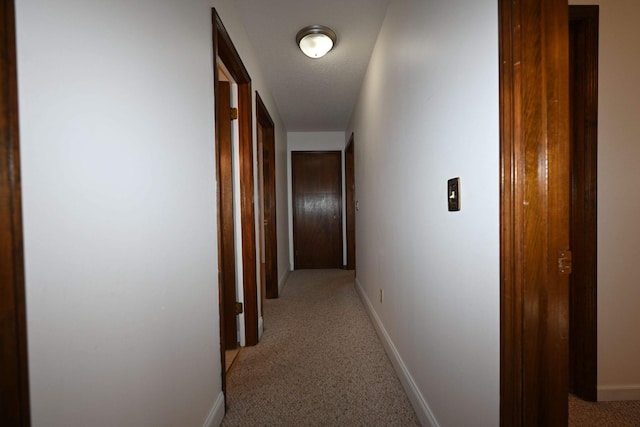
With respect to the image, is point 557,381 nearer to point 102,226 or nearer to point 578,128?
point 102,226

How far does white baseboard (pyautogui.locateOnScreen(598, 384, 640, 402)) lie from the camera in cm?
165

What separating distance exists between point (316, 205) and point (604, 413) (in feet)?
13.8

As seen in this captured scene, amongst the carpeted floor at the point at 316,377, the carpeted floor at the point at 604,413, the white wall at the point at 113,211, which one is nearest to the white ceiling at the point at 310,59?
the white wall at the point at 113,211

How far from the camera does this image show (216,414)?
1505 mm

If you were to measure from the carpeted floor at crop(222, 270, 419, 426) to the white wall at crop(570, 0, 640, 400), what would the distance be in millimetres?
1101

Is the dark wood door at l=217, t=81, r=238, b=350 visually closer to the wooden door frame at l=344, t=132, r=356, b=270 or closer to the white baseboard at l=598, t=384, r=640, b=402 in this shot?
the white baseboard at l=598, t=384, r=640, b=402

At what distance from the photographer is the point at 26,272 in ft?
1.87

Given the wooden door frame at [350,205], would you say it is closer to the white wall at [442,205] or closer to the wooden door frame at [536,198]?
the white wall at [442,205]

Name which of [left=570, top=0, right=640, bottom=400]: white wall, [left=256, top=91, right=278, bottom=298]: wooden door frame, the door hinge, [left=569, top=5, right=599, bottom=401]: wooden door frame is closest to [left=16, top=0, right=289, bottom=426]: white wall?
the door hinge

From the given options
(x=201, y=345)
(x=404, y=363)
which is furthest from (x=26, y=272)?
(x=404, y=363)

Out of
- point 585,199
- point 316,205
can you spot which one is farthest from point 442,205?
point 316,205

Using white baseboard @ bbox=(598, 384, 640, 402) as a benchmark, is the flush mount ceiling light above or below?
above

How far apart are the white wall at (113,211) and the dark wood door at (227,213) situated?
2.96 feet

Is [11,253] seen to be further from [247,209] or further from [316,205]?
[316,205]
